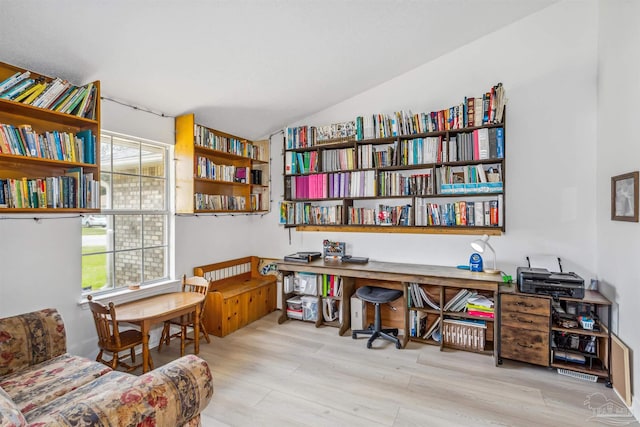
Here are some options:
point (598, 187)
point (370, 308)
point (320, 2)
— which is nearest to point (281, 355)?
point (370, 308)

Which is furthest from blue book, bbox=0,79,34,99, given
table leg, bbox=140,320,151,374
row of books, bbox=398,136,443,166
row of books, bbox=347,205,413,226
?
row of books, bbox=398,136,443,166

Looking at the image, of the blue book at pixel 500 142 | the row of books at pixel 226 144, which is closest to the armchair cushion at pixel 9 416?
the row of books at pixel 226 144

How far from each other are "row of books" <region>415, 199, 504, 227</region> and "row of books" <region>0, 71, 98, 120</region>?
3111 millimetres

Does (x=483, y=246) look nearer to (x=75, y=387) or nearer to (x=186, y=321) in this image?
(x=186, y=321)

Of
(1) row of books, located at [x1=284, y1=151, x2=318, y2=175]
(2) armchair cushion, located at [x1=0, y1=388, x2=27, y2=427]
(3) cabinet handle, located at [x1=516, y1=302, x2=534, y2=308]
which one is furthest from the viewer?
(1) row of books, located at [x1=284, y1=151, x2=318, y2=175]

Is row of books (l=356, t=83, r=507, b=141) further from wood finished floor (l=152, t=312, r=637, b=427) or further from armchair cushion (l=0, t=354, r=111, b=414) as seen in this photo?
armchair cushion (l=0, t=354, r=111, b=414)

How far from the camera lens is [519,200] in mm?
3143

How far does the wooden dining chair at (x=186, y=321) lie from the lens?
9.86ft

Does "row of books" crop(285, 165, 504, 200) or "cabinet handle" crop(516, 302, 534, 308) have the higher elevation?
"row of books" crop(285, 165, 504, 200)

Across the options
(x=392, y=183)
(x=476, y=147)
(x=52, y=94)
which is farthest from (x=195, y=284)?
(x=476, y=147)

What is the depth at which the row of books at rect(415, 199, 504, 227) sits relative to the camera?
3.08m

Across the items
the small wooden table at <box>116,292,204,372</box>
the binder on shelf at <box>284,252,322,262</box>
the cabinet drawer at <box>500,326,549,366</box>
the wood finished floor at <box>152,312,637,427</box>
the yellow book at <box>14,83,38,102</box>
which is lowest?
the wood finished floor at <box>152,312,637,427</box>

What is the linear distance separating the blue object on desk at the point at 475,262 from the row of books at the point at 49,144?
3496mm

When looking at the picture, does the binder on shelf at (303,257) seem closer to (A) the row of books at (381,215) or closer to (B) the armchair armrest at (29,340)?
(A) the row of books at (381,215)
